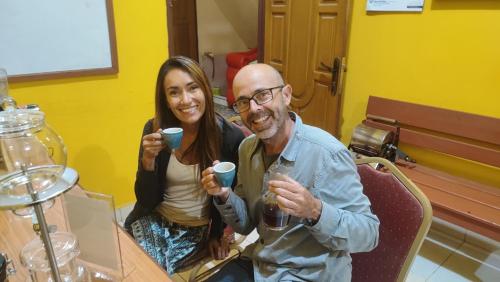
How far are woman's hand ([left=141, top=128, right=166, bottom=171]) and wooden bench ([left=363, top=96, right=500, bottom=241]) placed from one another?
1719 millimetres

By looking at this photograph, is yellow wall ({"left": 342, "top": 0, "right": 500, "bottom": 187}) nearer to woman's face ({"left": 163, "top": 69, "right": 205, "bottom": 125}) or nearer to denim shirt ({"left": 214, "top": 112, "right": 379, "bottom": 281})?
denim shirt ({"left": 214, "top": 112, "right": 379, "bottom": 281})

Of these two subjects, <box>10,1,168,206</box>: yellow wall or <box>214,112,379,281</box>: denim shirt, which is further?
<box>10,1,168,206</box>: yellow wall

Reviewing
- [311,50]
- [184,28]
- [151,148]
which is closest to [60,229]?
[151,148]

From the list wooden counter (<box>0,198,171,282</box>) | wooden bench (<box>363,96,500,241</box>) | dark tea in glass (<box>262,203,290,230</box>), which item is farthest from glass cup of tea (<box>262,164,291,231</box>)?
wooden bench (<box>363,96,500,241</box>)

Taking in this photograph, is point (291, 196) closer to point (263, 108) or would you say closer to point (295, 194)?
point (295, 194)

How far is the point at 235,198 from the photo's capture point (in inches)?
49.9

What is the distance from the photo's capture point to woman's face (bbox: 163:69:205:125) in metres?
1.44

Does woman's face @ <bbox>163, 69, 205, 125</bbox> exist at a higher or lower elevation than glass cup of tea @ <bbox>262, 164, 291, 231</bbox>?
higher

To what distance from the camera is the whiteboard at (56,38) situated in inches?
75.0

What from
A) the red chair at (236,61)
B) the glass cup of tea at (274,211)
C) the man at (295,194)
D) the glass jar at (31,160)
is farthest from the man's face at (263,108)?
the red chair at (236,61)

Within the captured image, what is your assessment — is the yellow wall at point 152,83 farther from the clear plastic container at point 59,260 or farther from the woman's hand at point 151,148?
the clear plastic container at point 59,260

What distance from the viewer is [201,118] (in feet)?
5.03

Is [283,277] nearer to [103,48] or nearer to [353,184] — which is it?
[353,184]

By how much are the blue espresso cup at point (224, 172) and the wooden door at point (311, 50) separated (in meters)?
2.21
